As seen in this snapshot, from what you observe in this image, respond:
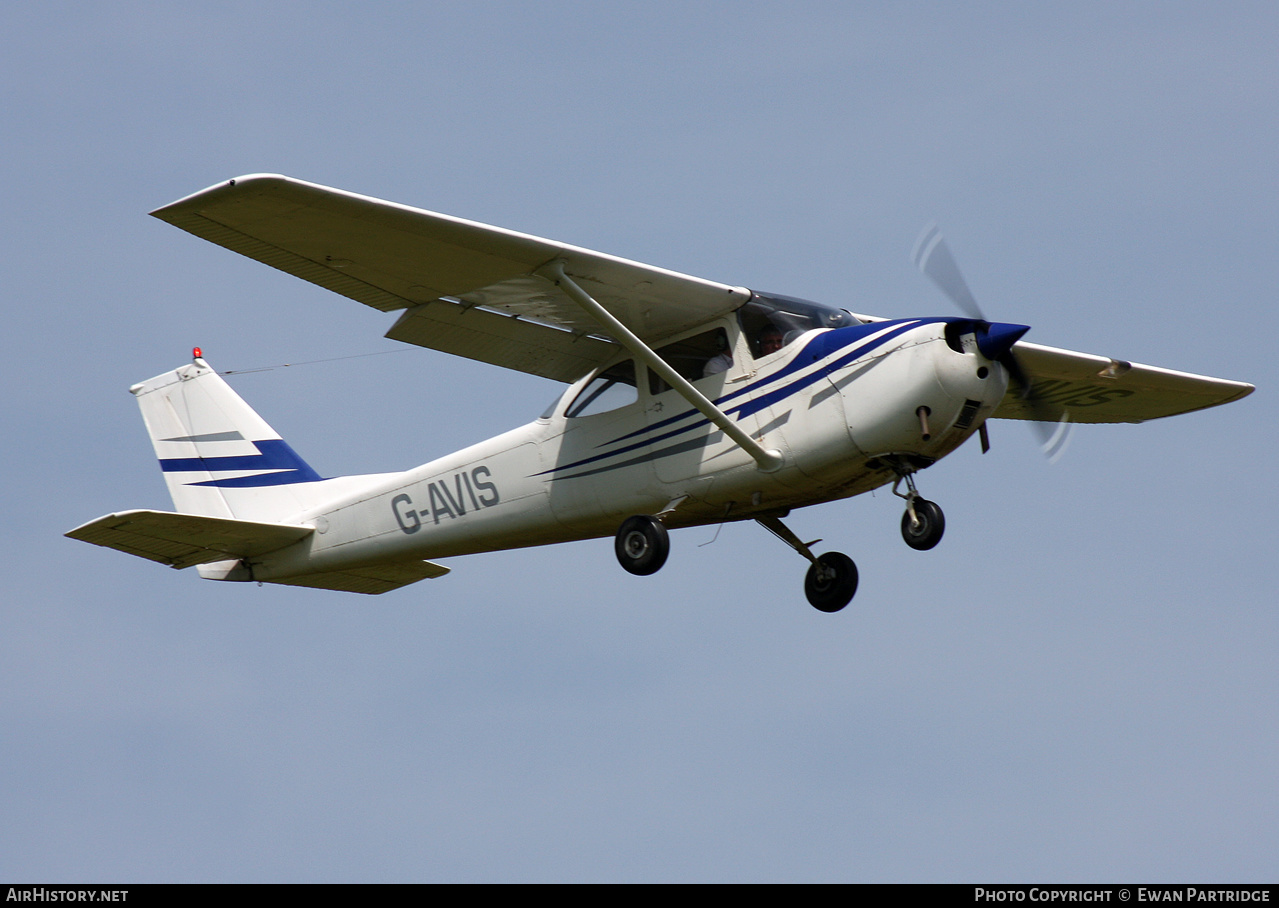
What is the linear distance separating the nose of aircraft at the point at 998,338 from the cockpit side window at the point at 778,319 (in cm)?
139

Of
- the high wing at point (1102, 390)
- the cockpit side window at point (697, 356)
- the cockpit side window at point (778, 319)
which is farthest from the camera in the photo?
the high wing at point (1102, 390)

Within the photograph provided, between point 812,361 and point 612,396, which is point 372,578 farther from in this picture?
point 812,361

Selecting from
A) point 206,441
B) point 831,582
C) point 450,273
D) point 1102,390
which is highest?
point 206,441

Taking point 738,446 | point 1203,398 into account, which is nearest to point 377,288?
point 738,446

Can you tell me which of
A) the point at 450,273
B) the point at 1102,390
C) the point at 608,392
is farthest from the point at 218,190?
the point at 1102,390

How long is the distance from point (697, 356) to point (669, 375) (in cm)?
66

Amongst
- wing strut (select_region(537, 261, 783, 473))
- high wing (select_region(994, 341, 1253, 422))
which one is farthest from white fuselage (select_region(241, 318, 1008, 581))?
high wing (select_region(994, 341, 1253, 422))

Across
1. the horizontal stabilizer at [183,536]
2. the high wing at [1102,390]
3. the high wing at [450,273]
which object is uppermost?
the high wing at [450,273]

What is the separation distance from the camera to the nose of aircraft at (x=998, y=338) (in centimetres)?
1137

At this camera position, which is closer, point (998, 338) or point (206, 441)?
point (998, 338)

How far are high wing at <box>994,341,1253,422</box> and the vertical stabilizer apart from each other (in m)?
7.37

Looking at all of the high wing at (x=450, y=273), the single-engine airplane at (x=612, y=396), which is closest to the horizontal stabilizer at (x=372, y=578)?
the single-engine airplane at (x=612, y=396)

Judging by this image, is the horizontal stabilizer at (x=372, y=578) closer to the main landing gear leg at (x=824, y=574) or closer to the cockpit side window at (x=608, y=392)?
the cockpit side window at (x=608, y=392)

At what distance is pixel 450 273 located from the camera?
1223 cm
